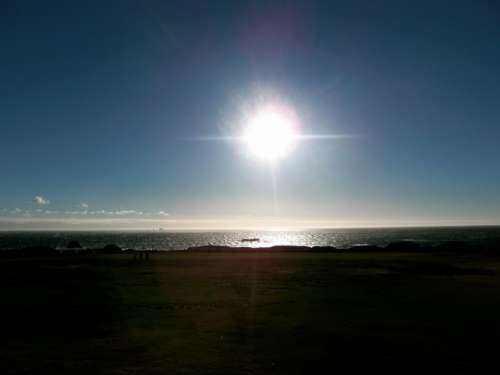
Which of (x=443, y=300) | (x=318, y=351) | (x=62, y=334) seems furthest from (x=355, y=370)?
(x=443, y=300)

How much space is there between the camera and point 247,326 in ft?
51.0

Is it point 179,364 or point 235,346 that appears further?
point 235,346

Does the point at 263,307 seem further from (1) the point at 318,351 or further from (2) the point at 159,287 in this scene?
(2) the point at 159,287

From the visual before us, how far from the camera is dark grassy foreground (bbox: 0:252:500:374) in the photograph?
11547mm

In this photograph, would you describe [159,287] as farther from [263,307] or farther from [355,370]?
[355,370]

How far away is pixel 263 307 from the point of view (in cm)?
1908

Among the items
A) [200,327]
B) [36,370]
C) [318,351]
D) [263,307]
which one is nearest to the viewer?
[36,370]

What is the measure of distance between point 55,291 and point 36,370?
14.6 meters

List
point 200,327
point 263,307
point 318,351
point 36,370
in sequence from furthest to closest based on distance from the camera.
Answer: point 263,307, point 200,327, point 318,351, point 36,370

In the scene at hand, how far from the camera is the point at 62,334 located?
14.5m

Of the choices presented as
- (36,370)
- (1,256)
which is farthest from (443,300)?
(1,256)

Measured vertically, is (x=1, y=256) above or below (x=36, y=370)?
above

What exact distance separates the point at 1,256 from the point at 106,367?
52383mm

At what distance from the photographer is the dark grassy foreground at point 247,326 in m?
11.5
